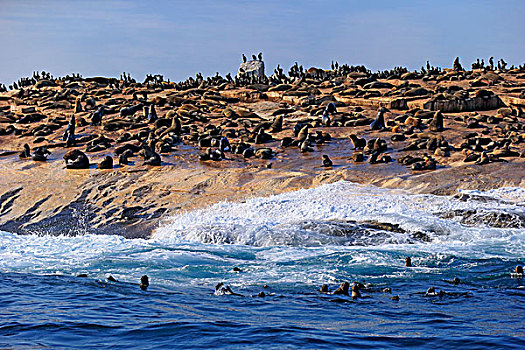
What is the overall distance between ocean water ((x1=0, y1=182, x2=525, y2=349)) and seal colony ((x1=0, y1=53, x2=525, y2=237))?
1.54m

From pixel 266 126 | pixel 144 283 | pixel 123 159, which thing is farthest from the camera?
pixel 266 126

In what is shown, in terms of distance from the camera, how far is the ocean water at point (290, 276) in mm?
6969

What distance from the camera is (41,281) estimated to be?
9.94m

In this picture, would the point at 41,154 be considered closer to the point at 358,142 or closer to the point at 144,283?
the point at 358,142

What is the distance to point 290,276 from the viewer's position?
32.0 ft

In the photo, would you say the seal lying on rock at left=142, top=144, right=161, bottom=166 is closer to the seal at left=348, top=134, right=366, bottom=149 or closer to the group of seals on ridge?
the group of seals on ridge

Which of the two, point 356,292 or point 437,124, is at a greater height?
point 437,124

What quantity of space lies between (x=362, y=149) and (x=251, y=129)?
Answer: 5.86 meters

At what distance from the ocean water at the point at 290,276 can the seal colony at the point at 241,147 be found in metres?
1.54

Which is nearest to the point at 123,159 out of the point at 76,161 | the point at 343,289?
the point at 76,161

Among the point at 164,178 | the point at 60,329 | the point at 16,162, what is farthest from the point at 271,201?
the point at 16,162

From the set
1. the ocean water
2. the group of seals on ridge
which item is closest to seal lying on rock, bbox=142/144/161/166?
the group of seals on ridge

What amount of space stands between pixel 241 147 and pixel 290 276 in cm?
1112

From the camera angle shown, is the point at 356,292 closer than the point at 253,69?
Yes
